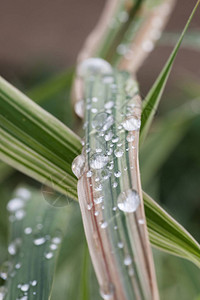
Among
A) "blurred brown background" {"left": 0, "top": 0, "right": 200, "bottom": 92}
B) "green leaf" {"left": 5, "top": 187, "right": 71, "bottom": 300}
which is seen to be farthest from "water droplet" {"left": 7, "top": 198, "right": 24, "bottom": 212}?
"blurred brown background" {"left": 0, "top": 0, "right": 200, "bottom": 92}

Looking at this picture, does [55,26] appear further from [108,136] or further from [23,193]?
[108,136]

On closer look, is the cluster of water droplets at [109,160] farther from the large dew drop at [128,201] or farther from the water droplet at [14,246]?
the water droplet at [14,246]

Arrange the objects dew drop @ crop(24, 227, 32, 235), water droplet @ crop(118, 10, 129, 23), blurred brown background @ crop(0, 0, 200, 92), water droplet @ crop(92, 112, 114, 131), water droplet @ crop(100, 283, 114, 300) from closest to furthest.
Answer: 1. water droplet @ crop(100, 283, 114, 300)
2. water droplet @ crop(92, 112, 114, 131)
3. dew drop @ crop(24, 227, 32, 235)
4. water droplet @ crop(118, 10, 129, 23)
5. blurred brown background @ crop(0, 0, 200, 92)

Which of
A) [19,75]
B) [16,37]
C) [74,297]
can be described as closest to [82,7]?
[16,37]

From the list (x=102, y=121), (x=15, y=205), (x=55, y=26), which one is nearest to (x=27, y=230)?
(x=15, y=205)

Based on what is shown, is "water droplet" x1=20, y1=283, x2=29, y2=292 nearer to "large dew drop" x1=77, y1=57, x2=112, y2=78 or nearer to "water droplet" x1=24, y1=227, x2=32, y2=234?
"water droplet" x1=24, y1=227, x2=32, y2=234
